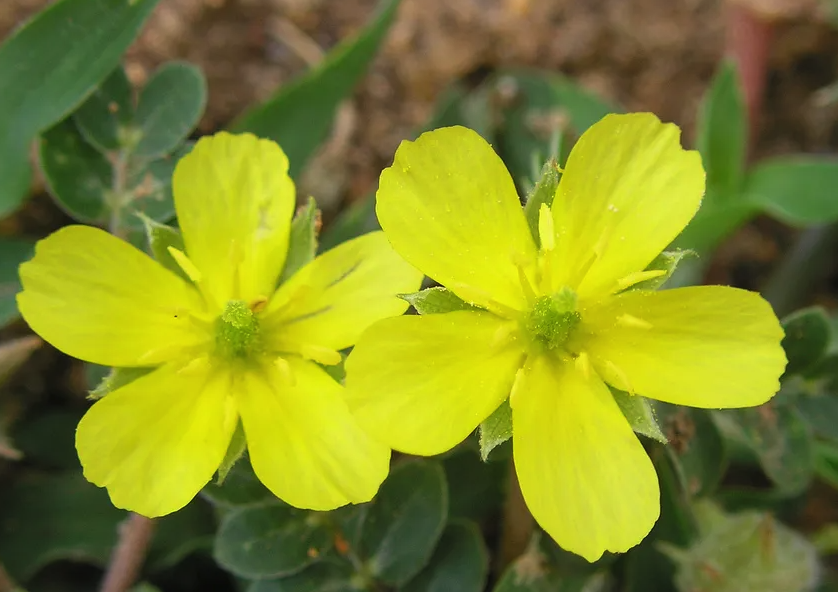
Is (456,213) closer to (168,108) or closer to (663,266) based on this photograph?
(663,266)

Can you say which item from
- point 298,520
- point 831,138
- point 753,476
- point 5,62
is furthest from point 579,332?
point 831,138

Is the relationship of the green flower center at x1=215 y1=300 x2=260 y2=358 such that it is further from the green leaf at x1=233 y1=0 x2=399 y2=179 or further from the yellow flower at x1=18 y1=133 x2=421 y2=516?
the green leaf at x1=233 y1=0 x2=399 y2=179

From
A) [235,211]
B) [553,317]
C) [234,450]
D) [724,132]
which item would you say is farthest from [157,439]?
[724,132]

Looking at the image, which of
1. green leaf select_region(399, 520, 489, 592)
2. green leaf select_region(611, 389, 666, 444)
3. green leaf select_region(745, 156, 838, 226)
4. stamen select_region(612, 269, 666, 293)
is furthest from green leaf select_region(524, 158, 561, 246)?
green leaf select_region(745, 156, 838, 226)

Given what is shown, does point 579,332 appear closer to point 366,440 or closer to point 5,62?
point 366,440

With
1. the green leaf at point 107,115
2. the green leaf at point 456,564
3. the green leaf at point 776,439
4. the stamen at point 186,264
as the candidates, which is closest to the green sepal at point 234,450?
the stamen at point 186,264
